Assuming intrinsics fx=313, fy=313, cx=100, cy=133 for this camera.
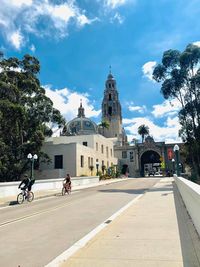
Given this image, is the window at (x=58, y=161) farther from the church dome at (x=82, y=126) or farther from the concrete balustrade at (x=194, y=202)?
the concrete balustrade at (x=194, y=202)

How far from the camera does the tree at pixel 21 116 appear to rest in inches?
1455

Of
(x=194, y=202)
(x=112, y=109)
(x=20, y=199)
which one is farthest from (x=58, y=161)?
(x=112, y=109)

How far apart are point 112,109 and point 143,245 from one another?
10796cm

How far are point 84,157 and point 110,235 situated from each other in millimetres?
45822

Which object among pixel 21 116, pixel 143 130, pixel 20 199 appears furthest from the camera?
pixel 143 130

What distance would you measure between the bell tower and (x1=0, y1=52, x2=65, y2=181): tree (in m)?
66.1

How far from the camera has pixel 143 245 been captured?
22.8 feet

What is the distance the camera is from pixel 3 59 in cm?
4062

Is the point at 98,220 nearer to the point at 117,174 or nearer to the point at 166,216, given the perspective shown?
the point at 166,216

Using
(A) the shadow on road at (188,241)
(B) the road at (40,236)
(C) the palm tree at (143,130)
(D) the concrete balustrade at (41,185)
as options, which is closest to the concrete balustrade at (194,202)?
(A) the shadow on road at (188,241)

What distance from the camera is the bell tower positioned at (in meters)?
113

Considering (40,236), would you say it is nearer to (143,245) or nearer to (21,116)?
(143,245)

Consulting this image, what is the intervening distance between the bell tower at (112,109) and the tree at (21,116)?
66.1 m

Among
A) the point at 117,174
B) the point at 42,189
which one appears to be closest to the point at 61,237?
the point at 42,189
